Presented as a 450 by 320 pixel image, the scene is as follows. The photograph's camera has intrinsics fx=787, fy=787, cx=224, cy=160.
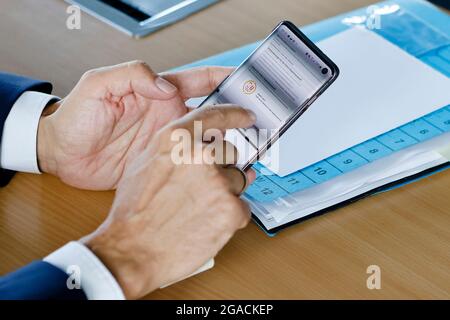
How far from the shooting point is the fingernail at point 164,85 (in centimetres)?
97

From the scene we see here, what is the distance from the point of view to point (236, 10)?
1.35 m

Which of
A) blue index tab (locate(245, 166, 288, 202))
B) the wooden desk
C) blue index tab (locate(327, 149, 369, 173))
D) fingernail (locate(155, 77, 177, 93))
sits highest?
fingernail (locate(155, 77, 177, 93))

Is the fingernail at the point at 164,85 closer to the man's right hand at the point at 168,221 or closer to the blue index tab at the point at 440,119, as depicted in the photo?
the man's right hand at the point at 168,221

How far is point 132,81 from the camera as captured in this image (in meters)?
0.97

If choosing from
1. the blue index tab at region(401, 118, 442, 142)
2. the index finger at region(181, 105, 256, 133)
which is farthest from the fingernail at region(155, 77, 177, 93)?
the blue index tab at region(401, 118, 442, 142)

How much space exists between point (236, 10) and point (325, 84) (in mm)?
480

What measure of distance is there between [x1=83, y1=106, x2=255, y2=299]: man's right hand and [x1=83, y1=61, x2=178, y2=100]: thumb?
12 centimetres

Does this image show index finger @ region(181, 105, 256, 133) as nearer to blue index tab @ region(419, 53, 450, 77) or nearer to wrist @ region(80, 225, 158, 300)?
wrist @ region(80, 225, 158, 300)

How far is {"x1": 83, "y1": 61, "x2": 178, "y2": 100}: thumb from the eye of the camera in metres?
0.97

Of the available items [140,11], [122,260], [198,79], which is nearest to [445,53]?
[198,79]

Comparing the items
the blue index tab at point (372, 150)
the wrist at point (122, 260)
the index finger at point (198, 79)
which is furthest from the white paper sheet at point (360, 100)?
the wrist at point (122, 260)

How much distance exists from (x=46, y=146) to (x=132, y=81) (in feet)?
0.48

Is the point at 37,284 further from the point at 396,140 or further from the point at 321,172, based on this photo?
the point at 396,140
